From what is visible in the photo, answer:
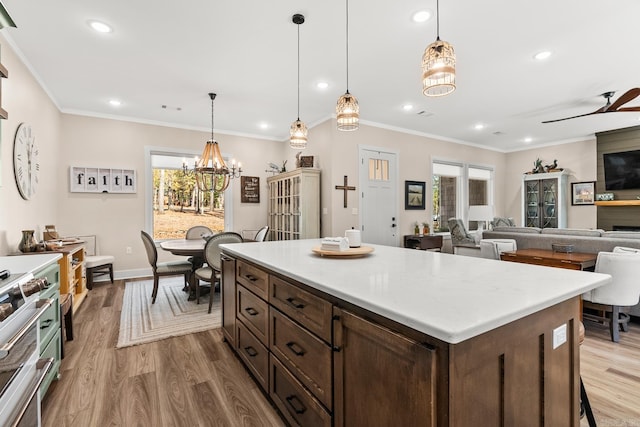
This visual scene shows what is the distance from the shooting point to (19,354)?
1165 millimetres

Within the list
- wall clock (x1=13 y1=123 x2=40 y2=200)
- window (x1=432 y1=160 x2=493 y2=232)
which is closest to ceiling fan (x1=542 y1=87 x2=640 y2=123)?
window (x1=432 y1=160 x2=493 y2=232)

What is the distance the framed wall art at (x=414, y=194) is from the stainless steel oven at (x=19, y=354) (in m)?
5.72

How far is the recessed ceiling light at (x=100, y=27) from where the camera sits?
268 centimetres

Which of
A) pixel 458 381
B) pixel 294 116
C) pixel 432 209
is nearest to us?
pixel 458 381

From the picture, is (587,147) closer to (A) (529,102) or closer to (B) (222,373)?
(A) (529,102)

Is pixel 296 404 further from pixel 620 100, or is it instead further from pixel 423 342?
pixel 620 100

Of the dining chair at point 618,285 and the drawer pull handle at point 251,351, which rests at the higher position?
the dining chair at point 618,285

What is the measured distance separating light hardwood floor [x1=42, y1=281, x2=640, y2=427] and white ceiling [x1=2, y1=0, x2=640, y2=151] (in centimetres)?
280

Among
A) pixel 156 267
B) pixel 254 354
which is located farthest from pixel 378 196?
pixel 254 354

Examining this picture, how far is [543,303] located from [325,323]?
771 mm

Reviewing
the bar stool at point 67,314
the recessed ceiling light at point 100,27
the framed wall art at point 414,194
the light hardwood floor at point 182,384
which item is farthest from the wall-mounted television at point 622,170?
the bar stool at point 67,314

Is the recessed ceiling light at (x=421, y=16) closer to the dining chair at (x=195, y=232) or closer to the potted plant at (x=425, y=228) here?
the dining chair at (x=195, y=232)

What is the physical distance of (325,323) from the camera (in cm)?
129

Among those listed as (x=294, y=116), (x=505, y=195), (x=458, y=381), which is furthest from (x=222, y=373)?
(x=505, y=195)
